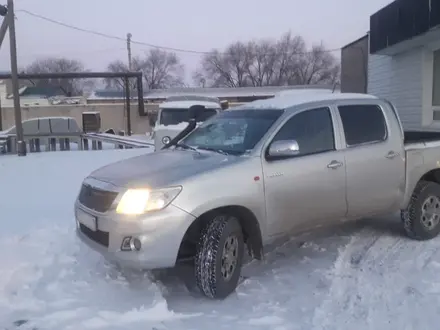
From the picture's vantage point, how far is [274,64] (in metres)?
76.7

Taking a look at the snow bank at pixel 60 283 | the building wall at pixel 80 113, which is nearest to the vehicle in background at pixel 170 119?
the snow bank at pixel 60 283

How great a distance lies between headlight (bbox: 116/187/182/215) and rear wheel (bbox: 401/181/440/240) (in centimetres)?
323

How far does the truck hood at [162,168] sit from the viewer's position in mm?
4031

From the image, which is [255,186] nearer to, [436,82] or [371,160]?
[371,160]

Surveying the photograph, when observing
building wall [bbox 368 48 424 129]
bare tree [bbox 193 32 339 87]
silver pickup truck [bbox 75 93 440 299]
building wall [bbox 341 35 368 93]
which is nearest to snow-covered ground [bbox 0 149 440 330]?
silver pickup truck [bbox 75 93 440 299]

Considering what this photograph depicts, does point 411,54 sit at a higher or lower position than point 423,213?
higher

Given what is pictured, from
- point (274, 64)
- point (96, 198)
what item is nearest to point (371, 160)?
point (96, 198)

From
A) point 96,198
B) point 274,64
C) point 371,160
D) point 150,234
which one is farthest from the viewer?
point 274,64

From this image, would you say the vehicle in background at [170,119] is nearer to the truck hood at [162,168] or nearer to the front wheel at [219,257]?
the truck hood at [162,168]

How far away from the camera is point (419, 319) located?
376 cm

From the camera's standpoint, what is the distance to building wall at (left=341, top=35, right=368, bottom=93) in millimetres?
17562

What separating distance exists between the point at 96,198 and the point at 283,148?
1768 millimetres

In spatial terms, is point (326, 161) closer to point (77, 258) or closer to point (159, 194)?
point (159, 194)

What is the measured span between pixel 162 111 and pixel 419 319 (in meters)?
11.1
